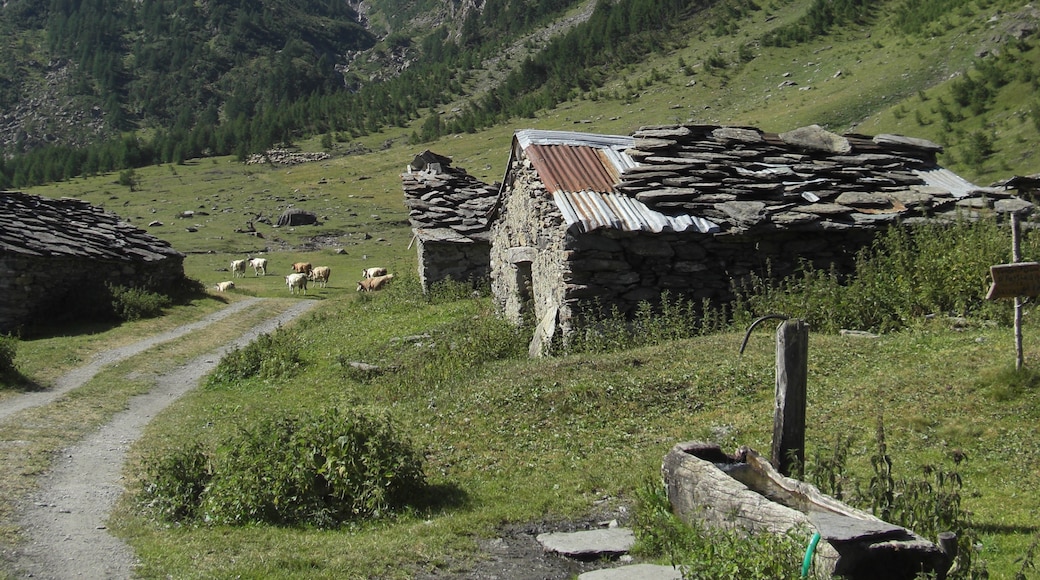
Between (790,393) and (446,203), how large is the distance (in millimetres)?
20114

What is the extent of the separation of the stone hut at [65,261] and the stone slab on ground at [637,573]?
19443 mm

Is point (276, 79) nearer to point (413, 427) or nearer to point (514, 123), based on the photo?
point (514, 123)

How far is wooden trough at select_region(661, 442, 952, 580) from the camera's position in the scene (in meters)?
4.47

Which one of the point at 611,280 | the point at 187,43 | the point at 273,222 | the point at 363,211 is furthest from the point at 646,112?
the point at 187,43

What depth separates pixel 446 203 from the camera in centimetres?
2558

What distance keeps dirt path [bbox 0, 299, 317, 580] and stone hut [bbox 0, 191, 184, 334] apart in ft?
21.0

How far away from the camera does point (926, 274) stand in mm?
12719

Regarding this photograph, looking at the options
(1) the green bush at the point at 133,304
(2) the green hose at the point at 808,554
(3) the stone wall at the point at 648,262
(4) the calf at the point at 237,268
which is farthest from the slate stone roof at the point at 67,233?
(2) the green hose at the point at 808,554

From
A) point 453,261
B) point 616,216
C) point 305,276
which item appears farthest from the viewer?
point 305,276

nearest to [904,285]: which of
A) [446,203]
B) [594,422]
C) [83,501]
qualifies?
[594,422]

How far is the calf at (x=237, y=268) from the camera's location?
3497cm

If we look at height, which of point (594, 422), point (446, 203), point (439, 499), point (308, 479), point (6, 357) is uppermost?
point (446, 203)

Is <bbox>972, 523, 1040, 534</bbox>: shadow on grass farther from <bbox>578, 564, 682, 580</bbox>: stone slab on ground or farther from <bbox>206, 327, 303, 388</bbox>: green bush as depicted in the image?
<bbox>206, 327, 303, 388</bbox>: green bush

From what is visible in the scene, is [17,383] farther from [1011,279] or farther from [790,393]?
[1011,279]
